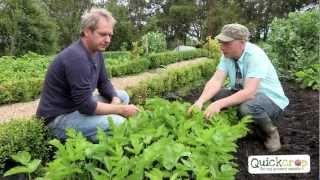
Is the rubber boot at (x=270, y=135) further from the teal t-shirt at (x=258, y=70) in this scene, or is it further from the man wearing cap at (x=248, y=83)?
the teal t-shirt at (x=258, y=70)

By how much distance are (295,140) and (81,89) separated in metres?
2.41

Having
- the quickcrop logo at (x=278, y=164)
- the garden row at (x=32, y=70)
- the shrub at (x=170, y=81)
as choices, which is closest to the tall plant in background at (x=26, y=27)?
the garden row at (x=32, y=70)

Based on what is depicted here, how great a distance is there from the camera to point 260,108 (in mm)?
4891

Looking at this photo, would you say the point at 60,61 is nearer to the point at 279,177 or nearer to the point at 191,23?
the point at 279,177

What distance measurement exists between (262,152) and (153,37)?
18.5m

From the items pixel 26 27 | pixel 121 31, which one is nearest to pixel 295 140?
pixel 26 27

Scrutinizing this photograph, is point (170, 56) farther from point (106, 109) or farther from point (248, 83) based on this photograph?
point (106, 109)

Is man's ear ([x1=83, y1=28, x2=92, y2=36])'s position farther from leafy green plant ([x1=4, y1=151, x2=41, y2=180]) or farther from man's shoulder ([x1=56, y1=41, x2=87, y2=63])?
leafy green plant ([x1=4, y1=151, x2=41, y2=180])

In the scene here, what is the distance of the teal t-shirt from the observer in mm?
4727

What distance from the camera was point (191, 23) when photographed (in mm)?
42938

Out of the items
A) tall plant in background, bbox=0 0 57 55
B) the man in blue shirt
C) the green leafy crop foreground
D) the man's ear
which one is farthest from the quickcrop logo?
tall plant in background, bbox=0 0 57 55

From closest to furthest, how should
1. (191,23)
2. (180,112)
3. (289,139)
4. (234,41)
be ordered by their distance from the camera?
(180,112)
(234,41)
(289,139)
(191,23)

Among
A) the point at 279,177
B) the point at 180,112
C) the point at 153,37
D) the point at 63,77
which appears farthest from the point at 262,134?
the point at 153,37

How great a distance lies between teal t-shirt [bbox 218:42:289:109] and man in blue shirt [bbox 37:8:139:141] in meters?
1.15
